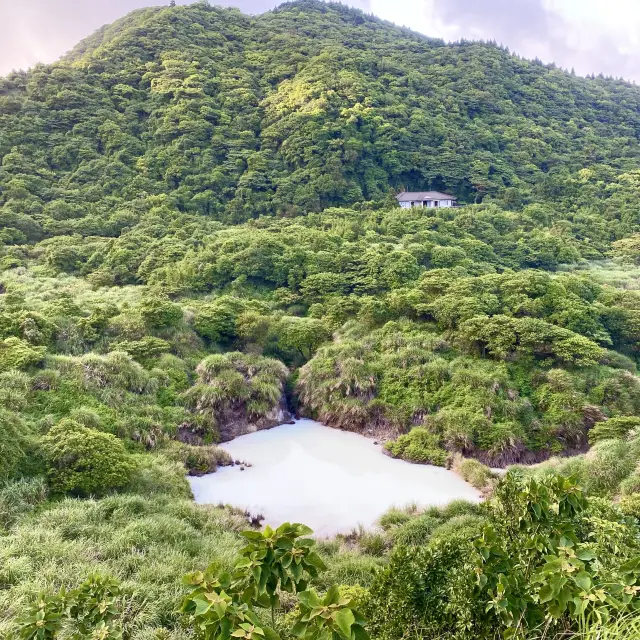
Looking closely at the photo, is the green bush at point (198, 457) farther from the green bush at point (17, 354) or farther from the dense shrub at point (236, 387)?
the green bush at point (17, 354)

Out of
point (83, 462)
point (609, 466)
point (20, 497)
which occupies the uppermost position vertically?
point (609, 466)

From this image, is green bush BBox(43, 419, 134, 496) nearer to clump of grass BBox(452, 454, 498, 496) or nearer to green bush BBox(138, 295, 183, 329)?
green bush BBox(138, 295, 183, 329)

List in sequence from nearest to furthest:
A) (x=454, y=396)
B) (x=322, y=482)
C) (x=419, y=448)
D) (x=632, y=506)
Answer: (x=632, y=506) → (x=322, y=482) → (x=419, y=448) → (x=454, y=396)

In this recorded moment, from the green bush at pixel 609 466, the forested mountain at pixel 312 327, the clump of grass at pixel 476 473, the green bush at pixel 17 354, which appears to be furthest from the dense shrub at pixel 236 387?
the green bush at pixel 609 466

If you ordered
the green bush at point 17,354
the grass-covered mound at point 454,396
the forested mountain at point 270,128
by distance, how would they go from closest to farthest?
the green bush at point 17,354 < the grass-covered mound at point 454,396 < the forested mountain at point 270,128

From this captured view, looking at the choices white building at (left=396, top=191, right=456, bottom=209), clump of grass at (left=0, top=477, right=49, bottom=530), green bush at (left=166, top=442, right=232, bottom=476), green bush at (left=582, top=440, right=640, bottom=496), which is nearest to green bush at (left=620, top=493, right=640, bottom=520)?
green bush at (left=582, top=440, right=640, bottom=496)

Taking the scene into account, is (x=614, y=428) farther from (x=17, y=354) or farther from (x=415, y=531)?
(x=17, y=354)

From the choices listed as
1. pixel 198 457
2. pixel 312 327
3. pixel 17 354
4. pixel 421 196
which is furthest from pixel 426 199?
pixel 17 354

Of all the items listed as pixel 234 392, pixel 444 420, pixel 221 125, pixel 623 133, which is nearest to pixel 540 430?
pixel 444 420
